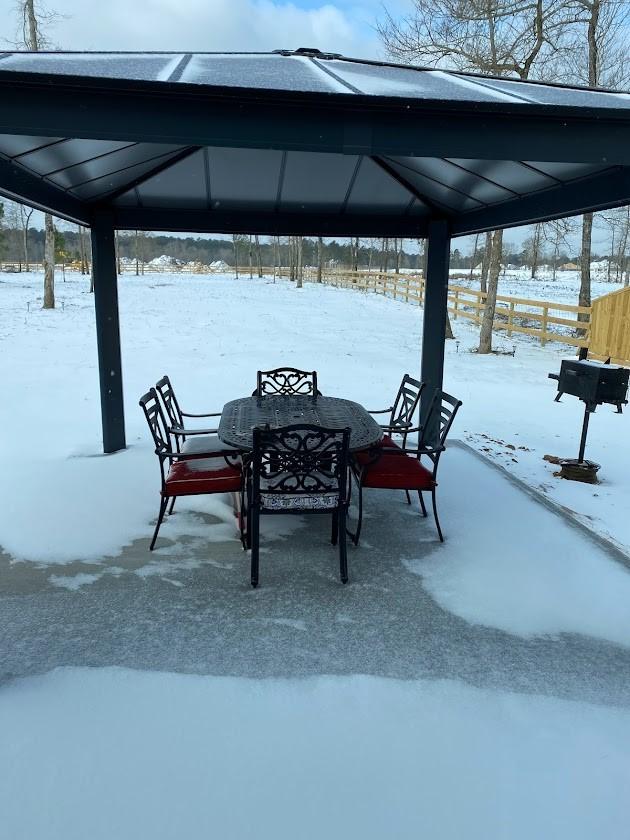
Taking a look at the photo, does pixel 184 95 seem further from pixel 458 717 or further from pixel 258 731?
pixel 458 717

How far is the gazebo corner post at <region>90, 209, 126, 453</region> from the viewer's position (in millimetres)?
5508

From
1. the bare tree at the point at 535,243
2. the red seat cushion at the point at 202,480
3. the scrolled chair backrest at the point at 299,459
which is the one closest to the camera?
the scrolled chair backrest at the point at 299,459

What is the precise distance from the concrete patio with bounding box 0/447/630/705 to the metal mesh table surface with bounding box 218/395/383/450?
2.52ft

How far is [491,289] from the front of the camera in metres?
13.5

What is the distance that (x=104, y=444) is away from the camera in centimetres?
588

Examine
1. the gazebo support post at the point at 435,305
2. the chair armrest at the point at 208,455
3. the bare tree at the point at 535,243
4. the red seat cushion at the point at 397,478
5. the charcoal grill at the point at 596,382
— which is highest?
the bare tree at the point at 535,243

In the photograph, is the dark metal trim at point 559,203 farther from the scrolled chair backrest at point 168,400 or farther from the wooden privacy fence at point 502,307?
the wooden privacy fence at point 502,307

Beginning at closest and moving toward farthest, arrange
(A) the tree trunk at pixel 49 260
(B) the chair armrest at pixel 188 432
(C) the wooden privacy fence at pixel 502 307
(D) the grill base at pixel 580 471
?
(B) the chair armrest at pixel 188 432 < (D) the grill base at pixel 580 471 < (C) the wooden privacy fence at pixel 502 307 < (A) the tree trunk at pixel 49 260

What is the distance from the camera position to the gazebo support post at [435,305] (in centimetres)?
589

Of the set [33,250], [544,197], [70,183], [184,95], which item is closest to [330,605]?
[184,95]

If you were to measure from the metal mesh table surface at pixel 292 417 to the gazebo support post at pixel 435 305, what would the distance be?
4.62ft

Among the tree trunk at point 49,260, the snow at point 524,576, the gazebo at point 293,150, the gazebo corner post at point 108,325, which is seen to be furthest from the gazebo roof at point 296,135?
the tree trunk at point 49,260

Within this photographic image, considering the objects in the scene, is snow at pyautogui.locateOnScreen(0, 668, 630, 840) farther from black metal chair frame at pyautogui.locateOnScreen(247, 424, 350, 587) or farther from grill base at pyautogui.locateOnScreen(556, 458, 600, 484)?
grill base at pyautogui.locateOnScreen(556, 458, 600, 484)

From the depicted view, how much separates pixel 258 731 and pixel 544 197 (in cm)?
410
